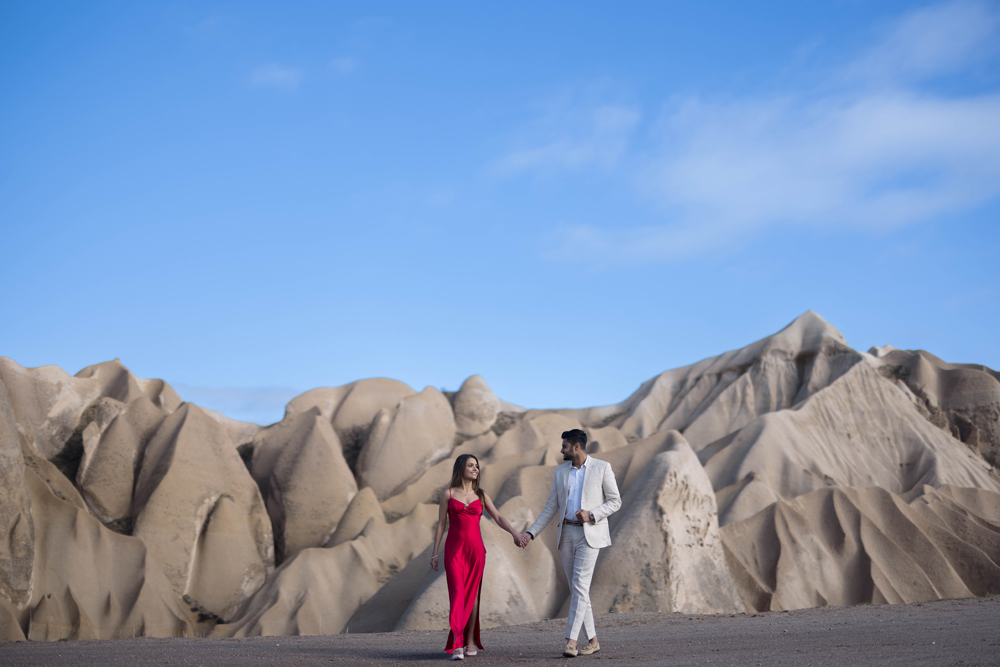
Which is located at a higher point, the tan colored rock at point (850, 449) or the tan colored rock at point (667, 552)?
the tan colored rock at point (850, 449)

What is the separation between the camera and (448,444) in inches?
1479

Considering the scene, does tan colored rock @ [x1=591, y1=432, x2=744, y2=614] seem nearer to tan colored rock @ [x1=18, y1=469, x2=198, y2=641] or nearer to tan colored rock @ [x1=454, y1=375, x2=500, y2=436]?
tan colored rock @ [x1=18, y1=469, x2=198, y2=641]

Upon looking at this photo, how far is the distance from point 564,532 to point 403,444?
29.9 meters

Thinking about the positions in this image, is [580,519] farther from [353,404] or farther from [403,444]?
[353,404]

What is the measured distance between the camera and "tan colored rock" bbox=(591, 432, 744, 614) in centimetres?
1540

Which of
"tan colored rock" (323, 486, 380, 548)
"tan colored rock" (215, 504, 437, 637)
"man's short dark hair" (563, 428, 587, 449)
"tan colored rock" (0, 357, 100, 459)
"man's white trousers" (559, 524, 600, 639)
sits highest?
"tan colored rock" (0, 357, 100, 459)

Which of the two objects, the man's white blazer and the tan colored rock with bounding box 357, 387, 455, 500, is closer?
the man's white blazer

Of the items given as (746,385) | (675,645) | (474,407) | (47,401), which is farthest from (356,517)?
(675,645)

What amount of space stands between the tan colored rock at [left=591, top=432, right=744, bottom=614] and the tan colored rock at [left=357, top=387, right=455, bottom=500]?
726 inches

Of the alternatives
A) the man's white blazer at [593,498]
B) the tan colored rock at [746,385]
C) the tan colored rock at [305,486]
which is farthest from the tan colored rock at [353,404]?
the man's white blazer at [593,498]

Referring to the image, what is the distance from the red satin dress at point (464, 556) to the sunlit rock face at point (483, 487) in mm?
9371

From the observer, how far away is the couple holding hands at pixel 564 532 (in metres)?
6.11

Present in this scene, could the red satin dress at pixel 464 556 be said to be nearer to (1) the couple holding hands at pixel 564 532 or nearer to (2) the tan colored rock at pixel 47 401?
(1) the couple holding hands at pixel 564 532

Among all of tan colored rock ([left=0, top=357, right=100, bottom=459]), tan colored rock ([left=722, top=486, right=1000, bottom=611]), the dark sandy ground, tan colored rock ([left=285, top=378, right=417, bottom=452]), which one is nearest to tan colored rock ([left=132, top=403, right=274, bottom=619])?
tan colored rock ([left=0, top=357, right=100, bottom=459])
